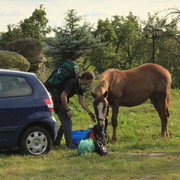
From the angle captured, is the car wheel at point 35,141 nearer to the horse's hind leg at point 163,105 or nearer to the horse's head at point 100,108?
the horse's head at point 100,108

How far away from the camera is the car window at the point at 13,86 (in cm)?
785

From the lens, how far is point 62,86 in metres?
9.06

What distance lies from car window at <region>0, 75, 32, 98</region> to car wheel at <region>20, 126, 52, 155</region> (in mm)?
765

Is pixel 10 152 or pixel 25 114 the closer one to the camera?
pixel 25 114

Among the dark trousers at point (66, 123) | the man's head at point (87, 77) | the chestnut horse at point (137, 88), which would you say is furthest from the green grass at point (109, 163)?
the man's head at point (87, 77)

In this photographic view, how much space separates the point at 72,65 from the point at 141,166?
9.47 feet

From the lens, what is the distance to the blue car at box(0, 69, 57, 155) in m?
7.83

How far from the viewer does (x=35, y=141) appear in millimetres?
8188

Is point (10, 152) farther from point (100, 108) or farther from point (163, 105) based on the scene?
point (163, 105)

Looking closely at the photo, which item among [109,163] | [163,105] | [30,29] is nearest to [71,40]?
[163,105]

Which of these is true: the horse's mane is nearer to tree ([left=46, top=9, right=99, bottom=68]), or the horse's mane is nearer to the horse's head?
the horse's head

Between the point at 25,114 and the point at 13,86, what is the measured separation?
606 mm

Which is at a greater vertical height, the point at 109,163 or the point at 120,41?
the point at 109,163

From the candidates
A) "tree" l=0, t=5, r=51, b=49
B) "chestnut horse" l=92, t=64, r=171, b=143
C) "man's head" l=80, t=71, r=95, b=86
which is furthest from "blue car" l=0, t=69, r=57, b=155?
"tree" l=0, t=5, r=51, b=49
